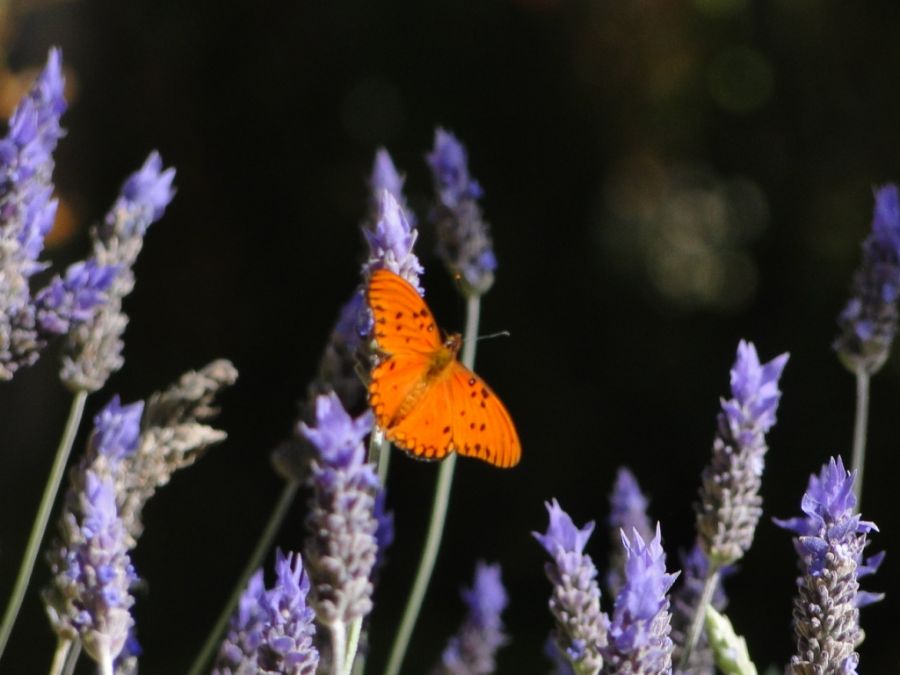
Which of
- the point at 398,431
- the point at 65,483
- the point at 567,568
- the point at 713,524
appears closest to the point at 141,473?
the point at 398,431

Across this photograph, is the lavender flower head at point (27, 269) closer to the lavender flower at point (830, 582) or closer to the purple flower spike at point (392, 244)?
the purple flower spike at point (392, 244)

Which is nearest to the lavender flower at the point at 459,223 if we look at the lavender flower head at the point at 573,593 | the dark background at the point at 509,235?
the lavender flower head at the point at 573,593

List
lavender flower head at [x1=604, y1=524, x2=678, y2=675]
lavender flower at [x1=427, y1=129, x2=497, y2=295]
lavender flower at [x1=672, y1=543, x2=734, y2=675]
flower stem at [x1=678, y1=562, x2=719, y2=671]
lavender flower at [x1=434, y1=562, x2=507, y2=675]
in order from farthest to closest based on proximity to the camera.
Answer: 1. lavender flower at [x1=427, y1=129, x2=497, y2=295]
2. lavender flower at [x1=434, y1=562, x2=507, y2=675]
3. lavender flower at [x1=672, y1=543, x2=734, y2=675]
4. flower stem at [x1=678, y1=562, x2=719, y2=671]
5. lavender flower head at [x1=604, y1=524, x2=678, y2=675]

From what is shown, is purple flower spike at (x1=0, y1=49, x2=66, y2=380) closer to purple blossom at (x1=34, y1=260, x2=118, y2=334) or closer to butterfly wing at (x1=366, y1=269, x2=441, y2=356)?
purple blossom at (x1=34, y1=260, x2=118, y2=334)

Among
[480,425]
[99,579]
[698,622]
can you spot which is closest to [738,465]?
[698,622]

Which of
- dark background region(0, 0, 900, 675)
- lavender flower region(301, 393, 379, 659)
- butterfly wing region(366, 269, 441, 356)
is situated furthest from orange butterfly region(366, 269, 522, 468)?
dark background region(0, 0, 900, 675)

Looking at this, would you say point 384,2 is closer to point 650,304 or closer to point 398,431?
point 650,304
